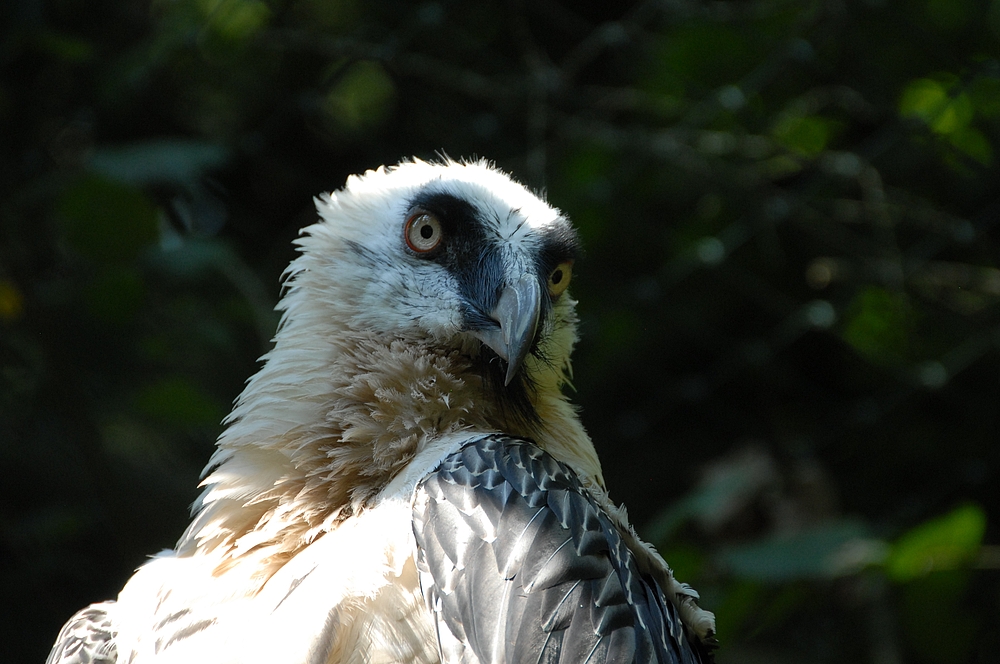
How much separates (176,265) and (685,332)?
1484 millimetres

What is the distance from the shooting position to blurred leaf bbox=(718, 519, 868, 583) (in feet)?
6.38

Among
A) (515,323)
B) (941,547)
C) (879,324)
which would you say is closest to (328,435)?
(515,323)

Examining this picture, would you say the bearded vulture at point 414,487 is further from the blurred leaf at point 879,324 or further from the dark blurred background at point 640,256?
the blurred leaf at point 879,324

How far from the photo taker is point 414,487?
3.43 ft

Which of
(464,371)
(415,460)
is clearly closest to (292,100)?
(464,371)

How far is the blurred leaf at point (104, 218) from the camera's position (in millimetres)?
1929

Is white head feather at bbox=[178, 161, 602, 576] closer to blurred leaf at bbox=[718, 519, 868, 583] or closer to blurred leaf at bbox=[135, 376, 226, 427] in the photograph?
blurred leaf at bbox=[135, 376, 226, 427]

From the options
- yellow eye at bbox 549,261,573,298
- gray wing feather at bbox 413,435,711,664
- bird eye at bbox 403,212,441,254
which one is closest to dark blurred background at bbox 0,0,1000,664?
yellow eye at bbox 549,261,573,298

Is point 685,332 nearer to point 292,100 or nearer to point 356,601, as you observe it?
point 292,100

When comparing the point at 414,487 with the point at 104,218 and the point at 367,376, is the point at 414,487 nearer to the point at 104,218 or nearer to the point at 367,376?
the point at 367,376

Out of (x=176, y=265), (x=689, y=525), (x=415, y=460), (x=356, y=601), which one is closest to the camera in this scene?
(x=356, y=601)

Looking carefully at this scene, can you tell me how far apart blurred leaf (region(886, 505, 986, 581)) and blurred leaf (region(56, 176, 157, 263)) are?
1.77 m

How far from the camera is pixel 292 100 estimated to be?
238 cm

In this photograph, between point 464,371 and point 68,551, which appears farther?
point 68,551
